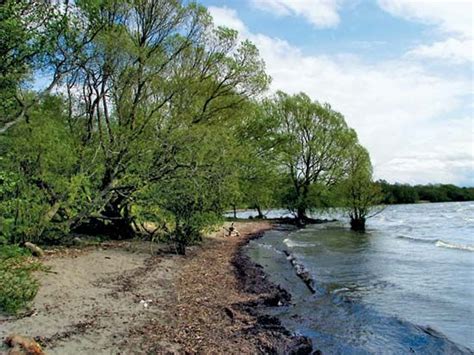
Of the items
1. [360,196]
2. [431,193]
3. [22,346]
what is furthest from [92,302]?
[431,193]

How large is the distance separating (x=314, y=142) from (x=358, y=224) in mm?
13818

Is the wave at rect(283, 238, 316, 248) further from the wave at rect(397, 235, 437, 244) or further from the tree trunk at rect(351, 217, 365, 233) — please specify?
the tree trunk at rect(351, 217, 365, 233)

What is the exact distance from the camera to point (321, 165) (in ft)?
172

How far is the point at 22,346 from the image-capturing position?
6.59 meters

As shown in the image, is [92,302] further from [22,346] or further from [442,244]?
[442,244]

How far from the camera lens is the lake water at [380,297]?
31.7ft

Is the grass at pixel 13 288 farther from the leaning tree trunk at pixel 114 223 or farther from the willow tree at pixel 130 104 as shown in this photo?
the leaning tree trunk at pixel 114 223

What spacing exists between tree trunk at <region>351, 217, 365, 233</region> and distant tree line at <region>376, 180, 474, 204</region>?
150 feet

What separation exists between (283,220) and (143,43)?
36.1m

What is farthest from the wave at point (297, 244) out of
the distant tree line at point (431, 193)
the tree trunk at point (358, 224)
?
the distant tree line at point (431, 193)

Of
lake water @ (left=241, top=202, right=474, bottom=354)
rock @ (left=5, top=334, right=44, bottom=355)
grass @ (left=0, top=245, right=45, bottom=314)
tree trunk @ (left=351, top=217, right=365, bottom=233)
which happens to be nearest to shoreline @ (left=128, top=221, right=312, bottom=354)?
lake water @ (left=241, top=202, right=474, bottom=354)

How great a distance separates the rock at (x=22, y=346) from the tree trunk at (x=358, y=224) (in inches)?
1424

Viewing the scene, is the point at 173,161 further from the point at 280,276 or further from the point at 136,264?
the point at 280,276

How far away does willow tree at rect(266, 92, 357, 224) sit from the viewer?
50.6m
